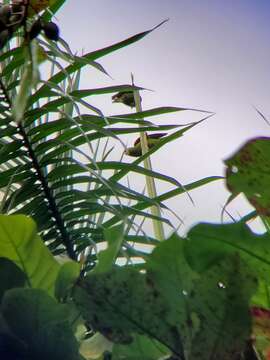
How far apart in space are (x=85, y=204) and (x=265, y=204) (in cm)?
77

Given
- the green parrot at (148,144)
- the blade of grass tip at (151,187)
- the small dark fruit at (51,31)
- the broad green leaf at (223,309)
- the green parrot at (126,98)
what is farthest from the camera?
the green parrot at (126,98)

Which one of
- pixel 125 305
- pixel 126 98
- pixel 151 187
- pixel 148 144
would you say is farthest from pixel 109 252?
pixel 126 98

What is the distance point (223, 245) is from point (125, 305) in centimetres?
5

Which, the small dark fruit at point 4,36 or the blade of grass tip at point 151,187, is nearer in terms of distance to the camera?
the small dark fruit at point 4,36

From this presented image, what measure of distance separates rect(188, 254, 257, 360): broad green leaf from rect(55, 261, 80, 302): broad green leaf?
0.22 feet

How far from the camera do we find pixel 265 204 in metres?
0.33

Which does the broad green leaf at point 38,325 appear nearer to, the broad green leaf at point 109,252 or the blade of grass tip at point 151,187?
the broad green leaf at point 109,252

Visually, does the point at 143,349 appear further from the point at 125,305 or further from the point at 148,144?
the point at 148,144

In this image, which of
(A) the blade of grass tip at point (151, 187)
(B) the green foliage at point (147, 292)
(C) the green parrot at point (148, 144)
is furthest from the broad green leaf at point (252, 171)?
(C) the green parrot at point (148, 144)

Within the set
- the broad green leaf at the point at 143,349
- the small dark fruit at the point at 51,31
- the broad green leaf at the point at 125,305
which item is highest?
the small dark fruit at the point at 51,31

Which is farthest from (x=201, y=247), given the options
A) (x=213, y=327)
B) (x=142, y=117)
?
(x=142, y=117)

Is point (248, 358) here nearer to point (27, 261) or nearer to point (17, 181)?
point (27, 261)

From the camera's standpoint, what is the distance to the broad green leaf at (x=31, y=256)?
0.35 m

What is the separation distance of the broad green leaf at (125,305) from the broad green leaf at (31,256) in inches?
2.0
